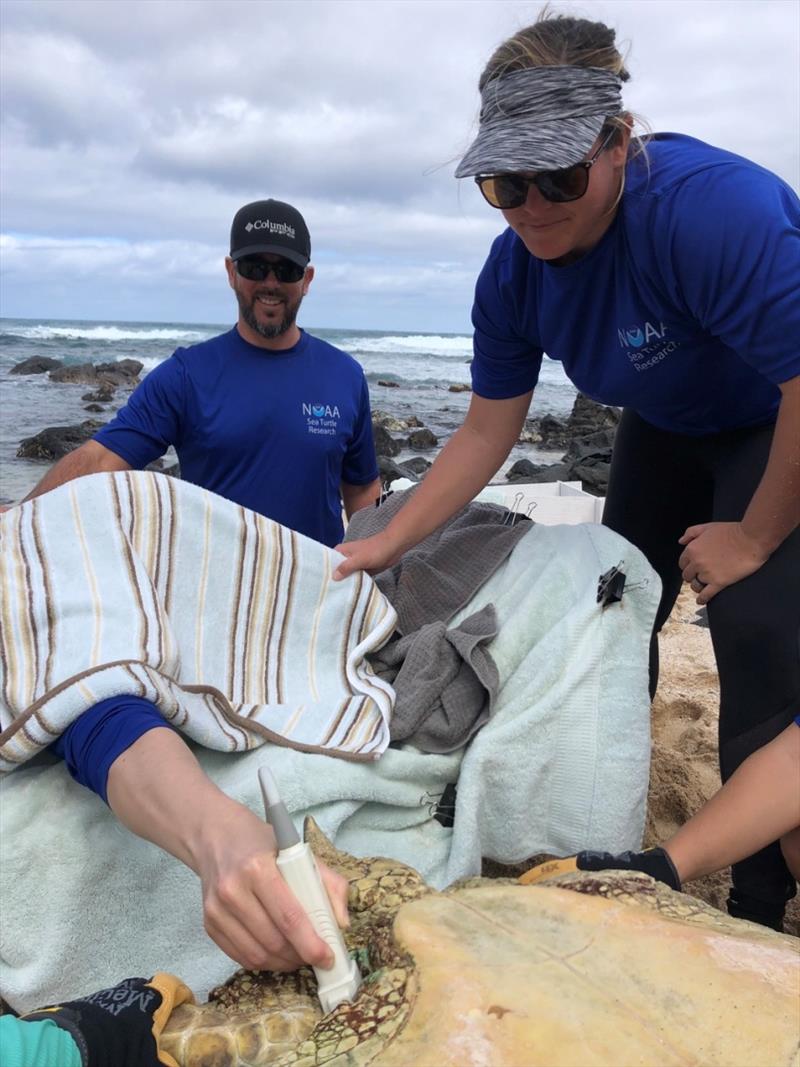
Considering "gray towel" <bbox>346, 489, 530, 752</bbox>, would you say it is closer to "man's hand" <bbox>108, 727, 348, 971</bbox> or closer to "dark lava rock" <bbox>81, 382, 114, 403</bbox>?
"man's hand" <bbox>108, 727, 348, 971</bbox>

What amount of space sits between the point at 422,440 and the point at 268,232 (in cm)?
1058

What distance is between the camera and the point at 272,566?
2.30m

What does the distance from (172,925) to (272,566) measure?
2.91 ft

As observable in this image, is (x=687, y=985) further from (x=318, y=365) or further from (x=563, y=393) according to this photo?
(x=563, y=393)

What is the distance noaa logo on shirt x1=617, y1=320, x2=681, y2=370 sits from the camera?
2.06 meters

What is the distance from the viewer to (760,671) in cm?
195

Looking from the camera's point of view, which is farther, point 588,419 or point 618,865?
point 588,419

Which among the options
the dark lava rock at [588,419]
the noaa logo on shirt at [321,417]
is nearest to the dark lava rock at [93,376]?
the dark lava rock at [588,419]

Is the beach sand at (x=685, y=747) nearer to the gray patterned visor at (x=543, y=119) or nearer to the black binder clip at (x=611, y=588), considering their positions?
the black binder clip at (x=611, y=588)

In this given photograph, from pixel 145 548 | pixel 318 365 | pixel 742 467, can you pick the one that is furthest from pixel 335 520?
pixel 742 467

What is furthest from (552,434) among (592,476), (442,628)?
(442,628)

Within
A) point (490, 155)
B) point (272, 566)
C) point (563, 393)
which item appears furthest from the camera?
point (563, 393)

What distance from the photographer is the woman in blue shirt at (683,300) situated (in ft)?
5.89

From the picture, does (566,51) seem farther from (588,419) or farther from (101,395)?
(101,395)
